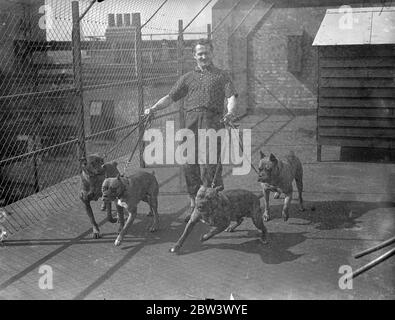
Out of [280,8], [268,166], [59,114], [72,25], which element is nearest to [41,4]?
[59,114]

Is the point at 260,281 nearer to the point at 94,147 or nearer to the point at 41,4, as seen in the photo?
the point at 41,4

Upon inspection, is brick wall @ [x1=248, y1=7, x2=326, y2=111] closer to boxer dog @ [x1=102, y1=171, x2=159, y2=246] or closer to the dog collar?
boxer dog @ [x1=102, y1=171, x2=159, y2=246]

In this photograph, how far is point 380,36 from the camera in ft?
29.9

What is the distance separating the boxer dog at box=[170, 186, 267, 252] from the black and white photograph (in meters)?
0.02

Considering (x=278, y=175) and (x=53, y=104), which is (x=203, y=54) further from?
(x=53, y=104)

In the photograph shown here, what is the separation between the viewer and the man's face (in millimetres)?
6242

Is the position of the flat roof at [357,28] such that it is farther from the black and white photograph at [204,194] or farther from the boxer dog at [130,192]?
the boxer dog at [130,192]

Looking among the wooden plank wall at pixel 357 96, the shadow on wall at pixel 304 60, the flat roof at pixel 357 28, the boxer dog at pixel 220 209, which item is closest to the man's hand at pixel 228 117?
the boxer dog at pixel 220 209

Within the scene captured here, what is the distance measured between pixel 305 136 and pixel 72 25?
7.56m

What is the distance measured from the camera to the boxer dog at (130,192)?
538cm

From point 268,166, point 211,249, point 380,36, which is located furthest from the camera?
point 380,36

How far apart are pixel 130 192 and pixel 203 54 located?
2.07 m

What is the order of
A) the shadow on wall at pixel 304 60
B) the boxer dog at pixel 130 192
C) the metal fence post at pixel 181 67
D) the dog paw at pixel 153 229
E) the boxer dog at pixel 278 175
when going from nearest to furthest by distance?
the boxer dog at pixel 130 192, the boxer dog at pixel 278 175, the dog paw at pixel 153 229, the metal fence post at pixel 181 67, the shadow on wall at pixel 304 60

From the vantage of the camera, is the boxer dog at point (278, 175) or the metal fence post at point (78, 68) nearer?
the boxer dog at point (278, 175)
